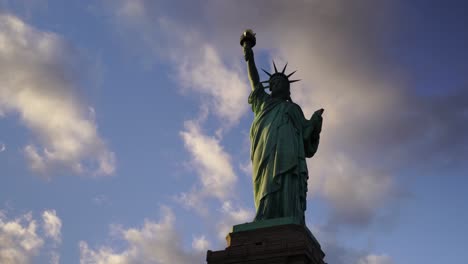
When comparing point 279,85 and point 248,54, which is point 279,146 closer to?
point 279,85

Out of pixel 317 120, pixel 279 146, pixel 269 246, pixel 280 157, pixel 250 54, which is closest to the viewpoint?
pixel 269 246

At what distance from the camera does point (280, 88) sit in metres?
18.8

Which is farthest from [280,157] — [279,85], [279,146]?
[279,85]

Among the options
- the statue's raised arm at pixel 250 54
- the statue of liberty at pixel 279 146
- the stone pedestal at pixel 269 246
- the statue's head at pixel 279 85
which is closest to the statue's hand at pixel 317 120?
the statue of liberty at pixel 279 146

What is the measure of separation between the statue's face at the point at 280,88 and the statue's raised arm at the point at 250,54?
566mm

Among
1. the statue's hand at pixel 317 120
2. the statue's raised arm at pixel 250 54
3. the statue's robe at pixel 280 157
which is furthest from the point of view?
the statue's raised arm at pixel 250 54

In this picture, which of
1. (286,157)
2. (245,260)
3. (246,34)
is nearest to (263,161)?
Result: (286,157)

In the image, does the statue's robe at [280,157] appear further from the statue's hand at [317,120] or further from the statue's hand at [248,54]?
the statue's hand at [248,54]

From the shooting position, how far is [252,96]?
19.0 meters

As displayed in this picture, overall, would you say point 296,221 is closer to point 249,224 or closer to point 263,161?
point 249,224

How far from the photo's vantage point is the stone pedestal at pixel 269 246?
44.9 feet

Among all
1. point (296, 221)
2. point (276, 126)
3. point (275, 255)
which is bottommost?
point (275, 255)

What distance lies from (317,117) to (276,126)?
5.69 ft

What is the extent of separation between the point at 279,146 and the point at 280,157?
38 cm
